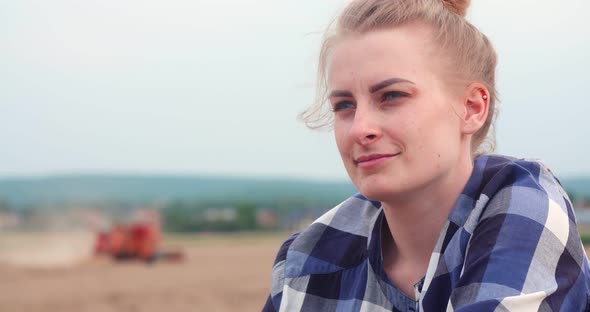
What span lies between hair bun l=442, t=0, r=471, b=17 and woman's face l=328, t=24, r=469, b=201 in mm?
106

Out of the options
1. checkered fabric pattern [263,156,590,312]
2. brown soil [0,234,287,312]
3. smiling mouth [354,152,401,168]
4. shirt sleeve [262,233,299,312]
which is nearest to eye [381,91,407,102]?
smiling mouth [354,152,401,168]

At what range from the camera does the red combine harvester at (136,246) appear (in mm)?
10953

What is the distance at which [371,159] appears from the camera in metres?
1.57

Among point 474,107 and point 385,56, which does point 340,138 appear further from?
point 474,107

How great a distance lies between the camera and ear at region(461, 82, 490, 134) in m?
1.66

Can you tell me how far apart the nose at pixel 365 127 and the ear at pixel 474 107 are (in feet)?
0.67

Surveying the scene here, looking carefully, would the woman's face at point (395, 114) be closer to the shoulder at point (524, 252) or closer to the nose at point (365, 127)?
the nose at point (365, 127)

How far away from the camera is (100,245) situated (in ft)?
37.4

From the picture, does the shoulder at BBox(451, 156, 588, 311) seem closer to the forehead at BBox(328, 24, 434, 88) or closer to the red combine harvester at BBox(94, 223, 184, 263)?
the forehead at BBox(328, 24, 434, 88)

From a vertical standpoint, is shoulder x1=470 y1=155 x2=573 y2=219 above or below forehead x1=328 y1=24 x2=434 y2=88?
below

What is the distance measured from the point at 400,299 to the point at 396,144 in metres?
0.32

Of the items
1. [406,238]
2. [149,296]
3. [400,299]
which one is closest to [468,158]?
[406,238]

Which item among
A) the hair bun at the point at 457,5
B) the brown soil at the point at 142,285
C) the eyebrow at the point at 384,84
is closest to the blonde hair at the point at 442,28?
the hair bun at the point at 457,5

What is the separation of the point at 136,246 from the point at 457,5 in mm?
9849
